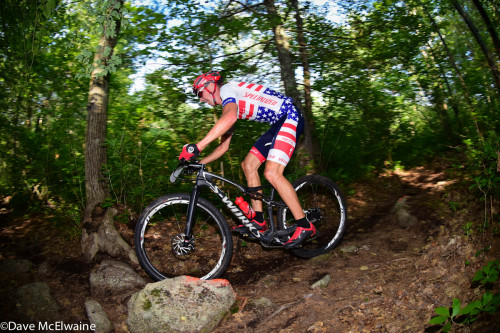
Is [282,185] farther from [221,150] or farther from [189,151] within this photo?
[189,151]

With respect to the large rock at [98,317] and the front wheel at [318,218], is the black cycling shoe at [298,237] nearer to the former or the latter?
the front wheel at [318,218]

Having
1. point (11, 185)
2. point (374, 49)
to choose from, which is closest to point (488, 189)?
point (374, 49)

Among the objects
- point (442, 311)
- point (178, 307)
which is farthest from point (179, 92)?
point (442, 311)

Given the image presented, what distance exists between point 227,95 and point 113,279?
235 cm

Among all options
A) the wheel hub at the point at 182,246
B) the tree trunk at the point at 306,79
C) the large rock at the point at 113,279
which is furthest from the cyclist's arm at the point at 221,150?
the tree trunk at the point at 306,79

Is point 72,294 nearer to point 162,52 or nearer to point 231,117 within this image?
point 231,117

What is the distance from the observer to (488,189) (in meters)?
3.73

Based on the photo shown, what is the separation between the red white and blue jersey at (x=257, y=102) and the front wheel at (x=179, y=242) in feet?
3.90

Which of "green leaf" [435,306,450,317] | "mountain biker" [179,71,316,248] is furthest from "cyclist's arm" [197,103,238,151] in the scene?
"green leaf" [435,306,450,317]

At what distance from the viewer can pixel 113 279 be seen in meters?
3.52

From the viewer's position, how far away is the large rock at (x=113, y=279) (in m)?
3.45

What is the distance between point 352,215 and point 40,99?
5976mm

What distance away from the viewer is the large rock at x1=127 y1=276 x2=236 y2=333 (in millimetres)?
2846

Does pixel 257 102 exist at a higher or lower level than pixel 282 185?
higher
